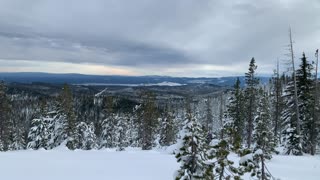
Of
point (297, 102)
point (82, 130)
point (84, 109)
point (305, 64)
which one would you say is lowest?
point (84, 109)

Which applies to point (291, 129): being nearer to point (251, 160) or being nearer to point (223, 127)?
point (223, 127)

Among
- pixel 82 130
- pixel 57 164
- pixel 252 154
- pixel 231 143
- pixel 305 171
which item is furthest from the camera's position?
pixel 82 130

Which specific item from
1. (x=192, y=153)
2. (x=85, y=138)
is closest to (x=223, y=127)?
(x=192, y=153)

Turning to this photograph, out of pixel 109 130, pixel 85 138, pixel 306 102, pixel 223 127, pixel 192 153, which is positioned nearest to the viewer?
pixel 192 153

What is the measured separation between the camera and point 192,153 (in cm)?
840

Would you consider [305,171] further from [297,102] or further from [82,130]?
[82,130]

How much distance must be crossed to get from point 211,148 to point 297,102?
2384cm

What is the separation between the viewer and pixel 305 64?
33.1m

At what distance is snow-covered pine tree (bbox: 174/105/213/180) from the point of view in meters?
8.34

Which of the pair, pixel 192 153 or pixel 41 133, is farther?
pixel 41 133

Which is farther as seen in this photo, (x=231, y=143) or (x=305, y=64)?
(x=305, y=64)

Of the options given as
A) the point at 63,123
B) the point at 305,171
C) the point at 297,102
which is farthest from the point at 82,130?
the point at 305,171

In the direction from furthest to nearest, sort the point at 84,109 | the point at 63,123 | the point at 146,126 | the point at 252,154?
the point at 84,109 < the point at 146,126 < the point at 63,123 < the point at 252,154

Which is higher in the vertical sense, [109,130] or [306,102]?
[306,102]
